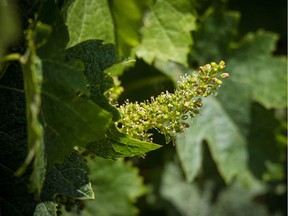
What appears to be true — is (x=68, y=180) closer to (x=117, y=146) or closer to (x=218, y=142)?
(x=117, y=146)

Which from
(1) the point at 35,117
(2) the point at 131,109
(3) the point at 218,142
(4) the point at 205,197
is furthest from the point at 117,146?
(4) the point at 205,197

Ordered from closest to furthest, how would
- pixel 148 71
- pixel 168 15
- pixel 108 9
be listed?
1. pixel 108 9
2. pixel 168 15
3. pixel 148 71

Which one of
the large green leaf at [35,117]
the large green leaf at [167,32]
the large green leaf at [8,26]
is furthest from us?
the large green leaf at [167,32]

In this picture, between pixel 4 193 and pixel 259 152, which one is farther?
pixel 259 152

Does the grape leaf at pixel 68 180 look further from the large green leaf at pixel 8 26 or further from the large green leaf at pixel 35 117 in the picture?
the large green leaf at pixel 8 26

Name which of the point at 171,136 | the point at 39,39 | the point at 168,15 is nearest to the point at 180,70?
the point at 168,15

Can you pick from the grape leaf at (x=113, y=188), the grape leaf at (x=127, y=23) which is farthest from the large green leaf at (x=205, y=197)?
the grape leaf at (x=127, y=23)

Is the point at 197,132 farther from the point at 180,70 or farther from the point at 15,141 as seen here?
the point at 15,141
